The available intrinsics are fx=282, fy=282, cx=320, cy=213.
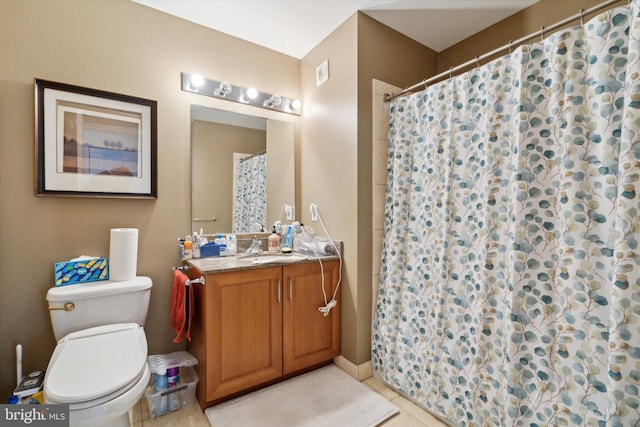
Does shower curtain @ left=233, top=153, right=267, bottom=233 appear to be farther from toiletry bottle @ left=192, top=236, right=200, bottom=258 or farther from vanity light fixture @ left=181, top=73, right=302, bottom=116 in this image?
vanity light fixture @ left=181, top=73, right=302, bottom=116

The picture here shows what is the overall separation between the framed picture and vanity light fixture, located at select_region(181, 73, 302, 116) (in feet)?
1.06

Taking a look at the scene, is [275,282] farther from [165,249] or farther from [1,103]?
[1,103]

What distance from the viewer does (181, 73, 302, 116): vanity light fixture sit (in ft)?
6.82

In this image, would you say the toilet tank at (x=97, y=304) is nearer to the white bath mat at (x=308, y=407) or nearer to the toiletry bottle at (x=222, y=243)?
the toiletry bottle at (x=222, y=243)

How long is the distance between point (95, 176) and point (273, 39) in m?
1.66

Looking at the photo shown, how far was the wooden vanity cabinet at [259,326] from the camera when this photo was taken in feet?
5.33

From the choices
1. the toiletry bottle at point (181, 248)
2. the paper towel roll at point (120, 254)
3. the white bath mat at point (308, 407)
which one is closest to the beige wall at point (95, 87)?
the toiletry bottle at point (181, 248)

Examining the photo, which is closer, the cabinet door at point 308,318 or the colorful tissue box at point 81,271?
the colorful tissue box at point 81,271

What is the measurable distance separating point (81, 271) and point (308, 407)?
155 cm

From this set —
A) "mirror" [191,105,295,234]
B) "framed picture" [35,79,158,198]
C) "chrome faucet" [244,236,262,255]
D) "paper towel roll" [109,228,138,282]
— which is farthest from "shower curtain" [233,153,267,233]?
"paper towel roll" [109,228,138,282]

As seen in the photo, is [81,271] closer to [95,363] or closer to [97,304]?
[97,304]

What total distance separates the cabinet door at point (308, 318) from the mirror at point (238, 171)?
26.3 inches

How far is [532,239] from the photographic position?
127 centimetres

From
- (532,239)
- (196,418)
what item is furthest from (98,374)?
(532,239)
